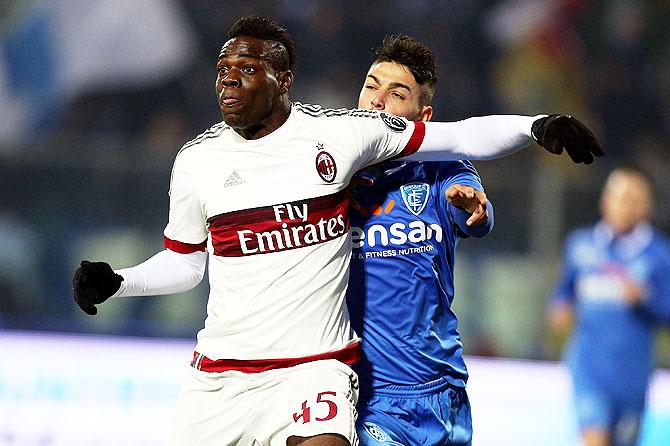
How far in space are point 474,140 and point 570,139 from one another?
0.35 meters

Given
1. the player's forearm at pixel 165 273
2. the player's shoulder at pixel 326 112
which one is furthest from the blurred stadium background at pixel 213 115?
the player's shoulder at pixel 326 112

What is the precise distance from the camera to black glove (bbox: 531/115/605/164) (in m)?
3.35

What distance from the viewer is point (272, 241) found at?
3.40 m

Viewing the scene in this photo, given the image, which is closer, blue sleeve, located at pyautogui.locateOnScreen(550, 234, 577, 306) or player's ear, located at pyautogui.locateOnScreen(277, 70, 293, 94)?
player's ear, located at pyautogui.locateOnScreen(277, 70, 293, 94)

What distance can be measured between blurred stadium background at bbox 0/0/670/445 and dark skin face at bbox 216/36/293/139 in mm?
4793

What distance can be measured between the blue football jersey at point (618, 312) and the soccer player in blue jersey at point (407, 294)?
154 inches

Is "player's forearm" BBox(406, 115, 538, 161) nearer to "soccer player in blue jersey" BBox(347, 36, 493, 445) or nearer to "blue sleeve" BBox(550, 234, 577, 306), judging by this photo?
"soccer player in blue jersey" BBox(347, 36, 493, 445)

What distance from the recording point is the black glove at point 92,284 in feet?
11.2

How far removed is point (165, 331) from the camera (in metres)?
8.62

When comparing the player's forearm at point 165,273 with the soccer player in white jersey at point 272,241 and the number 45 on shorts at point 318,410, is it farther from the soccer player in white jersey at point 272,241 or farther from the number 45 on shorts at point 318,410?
the number 45 on shorts at point 318,410

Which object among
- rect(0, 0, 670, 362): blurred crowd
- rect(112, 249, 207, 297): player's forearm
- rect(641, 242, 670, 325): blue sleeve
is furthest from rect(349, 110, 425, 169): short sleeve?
rect(0, 0, 670, 362): blurred crowd

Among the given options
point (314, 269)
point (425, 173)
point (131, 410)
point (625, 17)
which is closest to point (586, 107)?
point (625, 17)

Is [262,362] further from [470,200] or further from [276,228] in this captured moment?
[470,200]

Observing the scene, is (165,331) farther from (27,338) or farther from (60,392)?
(60,392)
